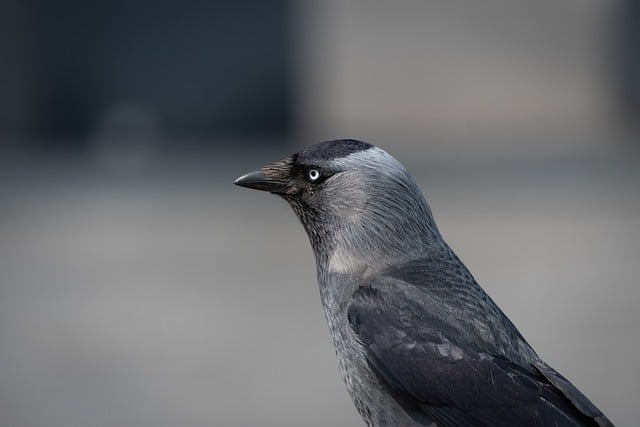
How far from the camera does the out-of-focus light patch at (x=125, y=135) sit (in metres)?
16.3

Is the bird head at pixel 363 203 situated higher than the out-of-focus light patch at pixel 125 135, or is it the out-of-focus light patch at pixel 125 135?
the bird head at pixel 363 203

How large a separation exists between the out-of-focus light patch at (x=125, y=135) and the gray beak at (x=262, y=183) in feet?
36.8

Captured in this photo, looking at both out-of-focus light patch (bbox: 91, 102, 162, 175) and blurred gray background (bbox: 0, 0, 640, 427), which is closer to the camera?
blurred gray background (bbox: 0, 0, 640, 427)

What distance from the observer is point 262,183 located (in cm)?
496

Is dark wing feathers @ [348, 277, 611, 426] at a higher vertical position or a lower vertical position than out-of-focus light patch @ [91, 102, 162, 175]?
higher

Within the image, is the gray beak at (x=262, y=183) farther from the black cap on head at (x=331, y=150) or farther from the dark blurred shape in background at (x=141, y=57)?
the dark blurred shape in background at (x=141, y=57)

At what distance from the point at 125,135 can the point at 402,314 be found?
1282 centimetres

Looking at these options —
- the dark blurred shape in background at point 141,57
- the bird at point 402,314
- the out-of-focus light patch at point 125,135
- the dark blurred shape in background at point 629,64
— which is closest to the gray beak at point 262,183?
the bird at point 402,314

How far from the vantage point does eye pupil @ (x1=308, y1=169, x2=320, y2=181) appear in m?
4.90

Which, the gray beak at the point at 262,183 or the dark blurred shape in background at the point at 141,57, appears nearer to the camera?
the gray beak at the point at 262,183

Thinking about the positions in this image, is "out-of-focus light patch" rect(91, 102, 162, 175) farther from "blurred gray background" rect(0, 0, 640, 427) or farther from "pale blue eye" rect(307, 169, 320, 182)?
"pale blue eye" rect(307, 169, 320, 182)

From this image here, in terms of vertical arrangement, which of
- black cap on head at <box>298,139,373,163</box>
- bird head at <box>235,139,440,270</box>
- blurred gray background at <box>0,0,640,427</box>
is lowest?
blurred gray background at <box>0,0,640,427</box>

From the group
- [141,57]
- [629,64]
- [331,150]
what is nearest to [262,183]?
[331,150]

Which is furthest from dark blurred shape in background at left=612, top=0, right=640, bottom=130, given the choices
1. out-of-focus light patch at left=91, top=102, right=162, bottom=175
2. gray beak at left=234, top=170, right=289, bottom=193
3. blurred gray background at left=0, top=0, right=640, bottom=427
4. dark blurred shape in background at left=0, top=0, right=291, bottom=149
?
A: gray beak at left=234, top=170, right=289, bottom=193
